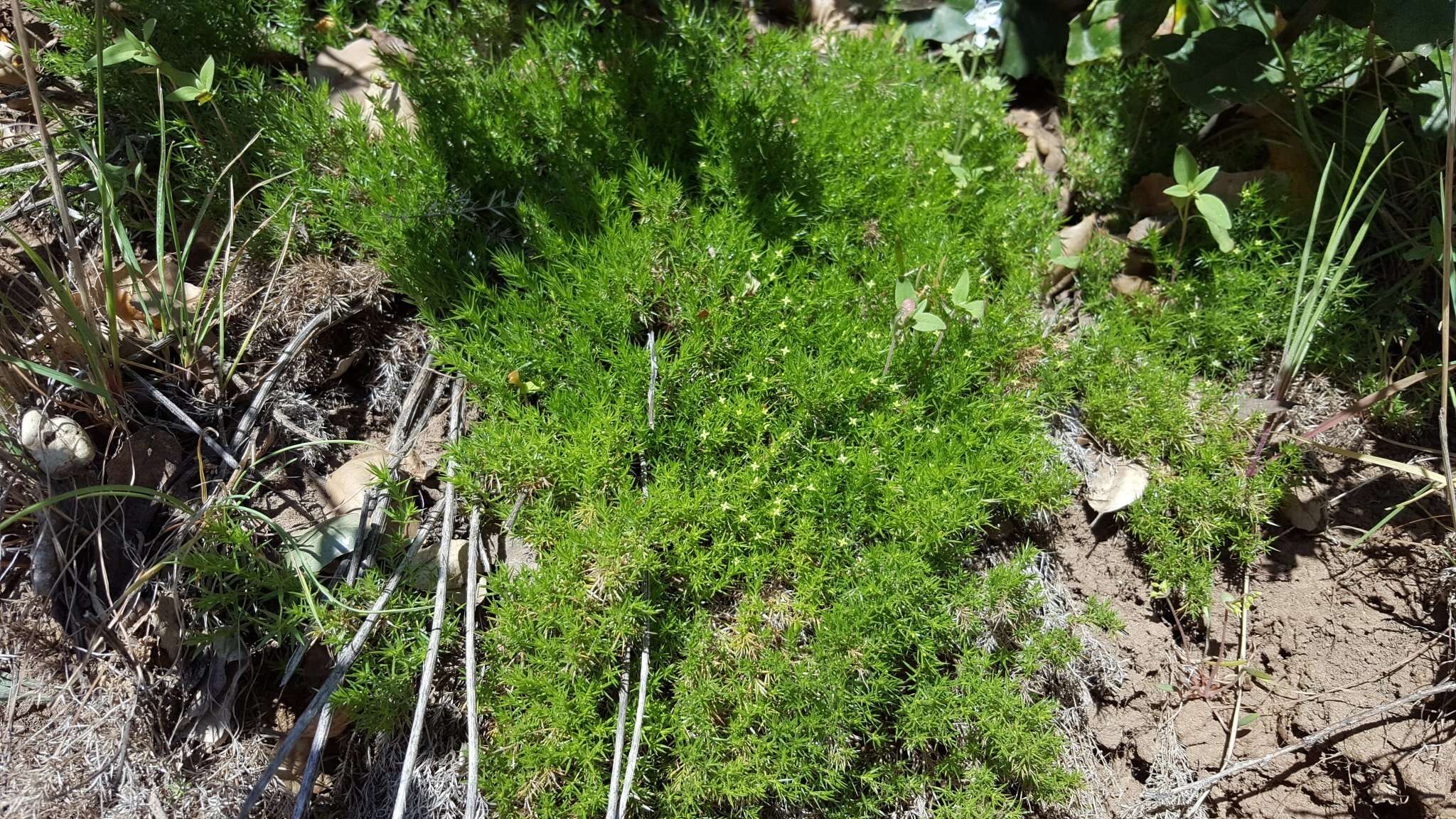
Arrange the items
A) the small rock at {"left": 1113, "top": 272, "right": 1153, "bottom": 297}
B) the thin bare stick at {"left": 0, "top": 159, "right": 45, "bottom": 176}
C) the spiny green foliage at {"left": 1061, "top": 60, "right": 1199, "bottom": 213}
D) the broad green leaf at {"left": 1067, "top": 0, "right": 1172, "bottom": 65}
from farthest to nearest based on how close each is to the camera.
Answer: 1. the spiny green foliage at {"left": 1061, "top": 60, "right": 1199, "bottom": 213}
2. the small rock at {"left": 1113, "top": 272, "right": 1153, "bottom": 297}
3. the broad green leaf at {"left": 1067, "top": 0, "right": 1172, "bottom": 65}
4. the thin bare stick at {"left": 0, "top": 159, "right": 45, "bottom": 176}

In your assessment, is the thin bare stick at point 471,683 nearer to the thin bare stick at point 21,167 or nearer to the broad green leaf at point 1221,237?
the thin bare stick at point 21,167

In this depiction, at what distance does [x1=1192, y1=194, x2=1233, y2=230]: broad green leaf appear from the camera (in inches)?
111

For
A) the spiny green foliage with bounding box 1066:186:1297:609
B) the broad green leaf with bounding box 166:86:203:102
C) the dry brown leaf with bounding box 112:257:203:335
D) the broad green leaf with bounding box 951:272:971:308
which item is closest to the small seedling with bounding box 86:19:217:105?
the broad green leaf with bounding box 166:86:203:102

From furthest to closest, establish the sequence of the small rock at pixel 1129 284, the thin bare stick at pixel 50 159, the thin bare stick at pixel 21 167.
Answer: the small rock at pixel 1129 284
the thin bare stick at pixel 21 167
the thin bare stick at pixel 50 159

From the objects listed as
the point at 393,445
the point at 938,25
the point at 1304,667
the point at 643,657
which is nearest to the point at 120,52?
the point at 393,445

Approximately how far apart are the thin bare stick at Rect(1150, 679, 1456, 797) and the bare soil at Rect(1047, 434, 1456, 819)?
0.03 meters

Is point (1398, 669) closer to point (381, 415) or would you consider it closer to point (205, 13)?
point (381, 415)

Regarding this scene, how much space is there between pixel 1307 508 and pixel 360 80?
3.75 metres

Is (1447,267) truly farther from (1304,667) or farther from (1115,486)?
(1304,667)

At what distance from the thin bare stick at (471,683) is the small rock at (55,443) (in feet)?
3.67

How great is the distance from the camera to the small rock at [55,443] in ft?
7.73

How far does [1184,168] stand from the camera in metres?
2.86

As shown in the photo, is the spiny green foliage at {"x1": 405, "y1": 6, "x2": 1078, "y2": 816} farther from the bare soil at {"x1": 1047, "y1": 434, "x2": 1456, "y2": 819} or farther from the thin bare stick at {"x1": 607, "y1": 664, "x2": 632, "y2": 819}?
the bare soil at {"x1": 1047, "y1": 434, "x2": 1456, "y2": 819}

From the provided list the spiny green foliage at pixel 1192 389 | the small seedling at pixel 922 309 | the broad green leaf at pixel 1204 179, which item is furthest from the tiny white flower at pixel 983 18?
the small seedling at pixel 922 309
